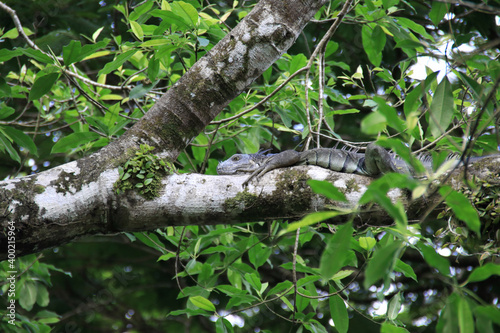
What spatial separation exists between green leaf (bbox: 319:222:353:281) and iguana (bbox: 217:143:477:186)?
1985 mm

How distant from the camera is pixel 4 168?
677 centimetres

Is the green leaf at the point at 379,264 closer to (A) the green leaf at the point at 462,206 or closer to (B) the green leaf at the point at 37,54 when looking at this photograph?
(A) the green leaf at the point at 462,206

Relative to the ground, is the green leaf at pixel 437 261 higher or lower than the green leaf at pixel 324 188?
lower

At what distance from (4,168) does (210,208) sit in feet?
15.9

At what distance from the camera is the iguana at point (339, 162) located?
155 inches

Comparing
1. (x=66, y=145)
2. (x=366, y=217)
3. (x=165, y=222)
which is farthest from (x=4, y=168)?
(x=366, y=217)

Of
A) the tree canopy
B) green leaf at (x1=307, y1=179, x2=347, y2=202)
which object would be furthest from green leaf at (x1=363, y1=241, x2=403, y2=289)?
green leaf at (x1=307, y1=179, x2=347, y2=202)

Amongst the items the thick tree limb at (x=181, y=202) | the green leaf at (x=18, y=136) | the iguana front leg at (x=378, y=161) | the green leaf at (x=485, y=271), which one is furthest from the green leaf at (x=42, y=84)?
the green leaf at (x=485, y=271)

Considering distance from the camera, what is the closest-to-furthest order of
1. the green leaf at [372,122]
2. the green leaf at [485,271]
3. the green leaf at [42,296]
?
1. the green leaf at [372,122]
2. the green leaf at [485,271]
3. the green leaf at [42,296]

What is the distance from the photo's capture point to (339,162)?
4.42 m

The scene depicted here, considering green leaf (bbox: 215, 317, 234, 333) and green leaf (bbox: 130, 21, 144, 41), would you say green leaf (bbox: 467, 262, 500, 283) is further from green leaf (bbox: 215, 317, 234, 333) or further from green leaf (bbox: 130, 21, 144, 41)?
green leaf (bbox: 130, 21, 144, 41)

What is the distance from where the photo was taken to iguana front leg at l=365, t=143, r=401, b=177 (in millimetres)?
3895

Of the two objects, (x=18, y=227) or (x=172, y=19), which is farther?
(x=172, y=19)

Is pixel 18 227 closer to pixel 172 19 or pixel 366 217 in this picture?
pixel 172 19
